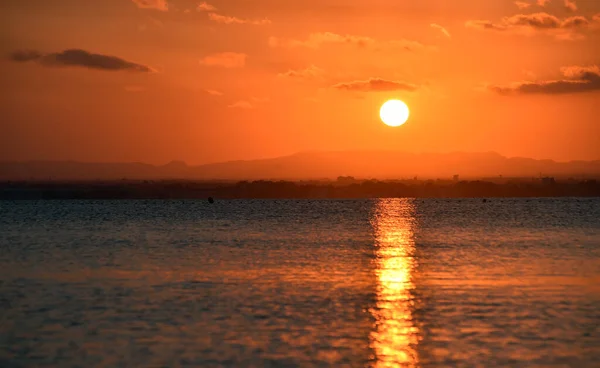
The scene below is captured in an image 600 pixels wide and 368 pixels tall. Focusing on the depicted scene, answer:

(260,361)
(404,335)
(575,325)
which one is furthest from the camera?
(575,325)

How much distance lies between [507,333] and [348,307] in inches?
353

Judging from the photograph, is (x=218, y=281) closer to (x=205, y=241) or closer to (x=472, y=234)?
(x=205, y=241)

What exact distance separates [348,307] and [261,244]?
47.8 metres

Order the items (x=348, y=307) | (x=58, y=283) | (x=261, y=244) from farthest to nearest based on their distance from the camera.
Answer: (x=261, y=244) → (x=58, y=283) → (x=348, y=307)

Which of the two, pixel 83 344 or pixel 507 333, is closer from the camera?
pixel 83 344

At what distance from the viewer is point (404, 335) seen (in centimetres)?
3038

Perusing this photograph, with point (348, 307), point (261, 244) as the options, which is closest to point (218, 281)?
point (348, 307)

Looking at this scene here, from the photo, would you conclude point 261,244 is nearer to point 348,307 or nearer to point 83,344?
point 348,307

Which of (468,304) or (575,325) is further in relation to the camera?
(468,304)

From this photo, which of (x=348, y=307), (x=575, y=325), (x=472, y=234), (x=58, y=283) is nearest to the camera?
(x=575, y=325)

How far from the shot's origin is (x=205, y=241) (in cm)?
8994

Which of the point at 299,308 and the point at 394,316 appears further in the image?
the point at 299,308

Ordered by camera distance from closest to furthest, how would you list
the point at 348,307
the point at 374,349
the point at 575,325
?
the point at 374,349 < the point at 575,325 < the point at 348,307

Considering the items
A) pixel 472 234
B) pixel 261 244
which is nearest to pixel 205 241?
pixel 261 244
